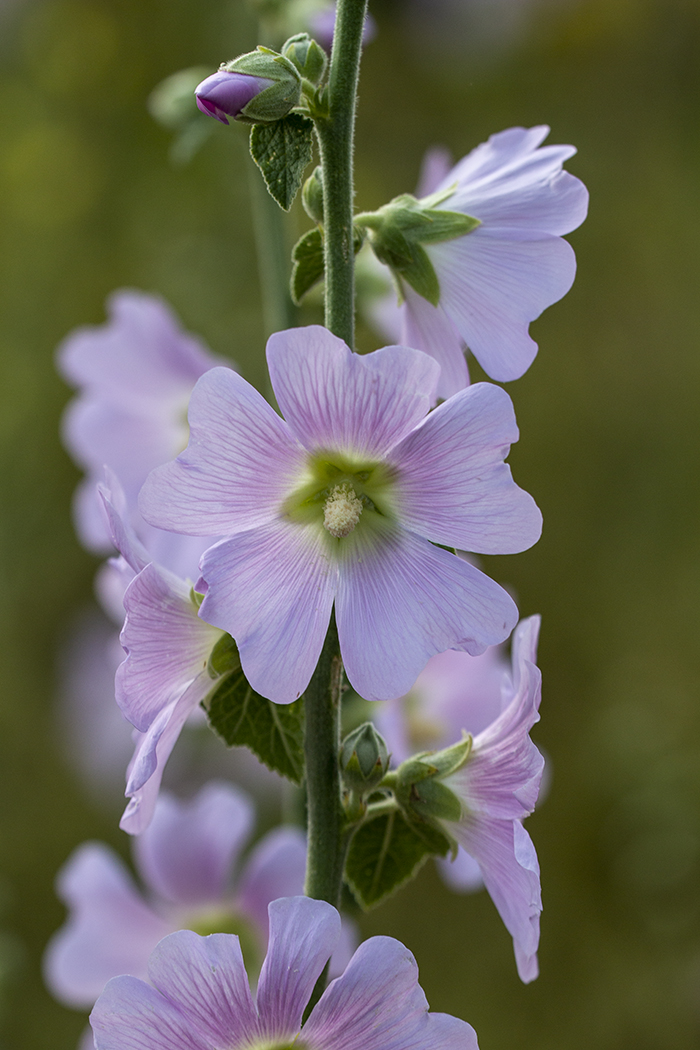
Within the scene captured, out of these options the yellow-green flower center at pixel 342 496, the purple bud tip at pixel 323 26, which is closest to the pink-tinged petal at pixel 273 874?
the yellow-green flower center at pixel 342 496

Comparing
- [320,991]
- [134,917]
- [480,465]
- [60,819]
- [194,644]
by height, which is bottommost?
[60,819]

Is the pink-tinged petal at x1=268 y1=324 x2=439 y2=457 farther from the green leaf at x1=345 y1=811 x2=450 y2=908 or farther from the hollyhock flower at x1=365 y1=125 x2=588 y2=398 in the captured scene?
the green leaf at x1=345 y1=811 x2=450 y2=908

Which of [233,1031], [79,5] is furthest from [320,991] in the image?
[79,5]

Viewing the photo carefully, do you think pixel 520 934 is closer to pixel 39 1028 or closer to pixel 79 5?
pixel 39 1028

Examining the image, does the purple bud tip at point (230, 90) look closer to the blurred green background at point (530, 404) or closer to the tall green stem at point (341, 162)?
the tall green stem at point (341, 162)

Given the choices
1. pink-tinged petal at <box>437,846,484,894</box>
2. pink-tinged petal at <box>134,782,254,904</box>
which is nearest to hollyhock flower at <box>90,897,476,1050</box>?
pink-tinged petal at <box>437,846,484,894</box>

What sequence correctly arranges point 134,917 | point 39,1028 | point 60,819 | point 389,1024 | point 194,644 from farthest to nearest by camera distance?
point 60,819
point 39,1028
point 134,917
point 194,644
point 389,1024

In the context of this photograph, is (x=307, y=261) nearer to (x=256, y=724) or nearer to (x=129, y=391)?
(x=256, y=724)
